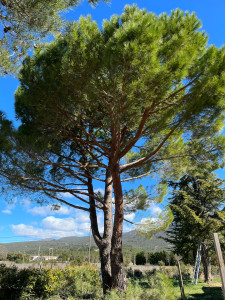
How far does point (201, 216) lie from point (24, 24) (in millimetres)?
10903

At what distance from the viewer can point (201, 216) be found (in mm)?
11266

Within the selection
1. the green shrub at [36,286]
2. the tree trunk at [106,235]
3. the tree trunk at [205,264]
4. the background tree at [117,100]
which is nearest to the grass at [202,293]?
the tree trunk at [106,235]

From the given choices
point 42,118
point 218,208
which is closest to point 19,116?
point 42,118

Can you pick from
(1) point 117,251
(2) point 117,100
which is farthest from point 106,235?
(2) point 117,100

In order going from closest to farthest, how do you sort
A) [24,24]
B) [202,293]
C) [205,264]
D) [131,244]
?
1. [24,24]
2. [202,293]
3. [205,264]
4. [131,244]

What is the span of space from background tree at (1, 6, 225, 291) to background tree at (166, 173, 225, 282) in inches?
222

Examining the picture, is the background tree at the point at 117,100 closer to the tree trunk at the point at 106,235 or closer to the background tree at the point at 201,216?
the tree trunk at the point at 106,235

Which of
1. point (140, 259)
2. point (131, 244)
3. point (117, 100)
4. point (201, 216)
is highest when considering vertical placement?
point (117, 100)

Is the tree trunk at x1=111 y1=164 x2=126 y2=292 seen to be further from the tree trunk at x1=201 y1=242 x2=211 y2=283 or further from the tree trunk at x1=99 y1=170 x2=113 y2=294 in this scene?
the tree trunk at x1=201 y1=242 x2=211 y2=283

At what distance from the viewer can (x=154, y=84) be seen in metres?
A: 3.70

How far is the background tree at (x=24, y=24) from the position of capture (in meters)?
3.21

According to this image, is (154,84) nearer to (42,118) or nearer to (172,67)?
(172,67)

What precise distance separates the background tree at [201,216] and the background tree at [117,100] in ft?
18.5

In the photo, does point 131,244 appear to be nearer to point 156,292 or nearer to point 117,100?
point 156,292
